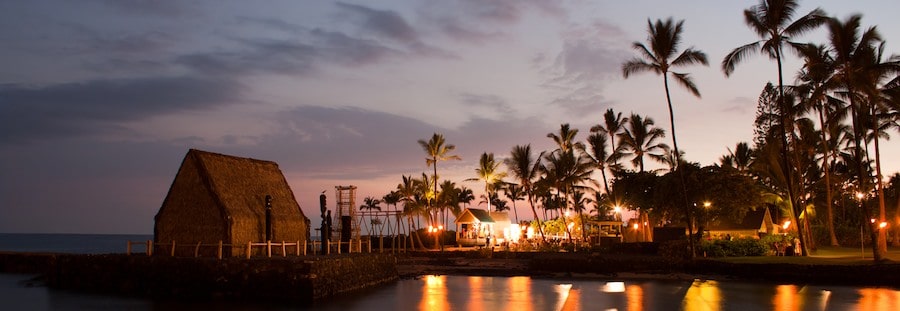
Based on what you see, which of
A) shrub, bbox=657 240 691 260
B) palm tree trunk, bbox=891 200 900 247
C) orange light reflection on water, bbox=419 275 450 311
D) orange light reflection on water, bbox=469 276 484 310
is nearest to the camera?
orange light reflection on water, bbox=419 275 450 311

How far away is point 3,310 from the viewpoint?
27.3m

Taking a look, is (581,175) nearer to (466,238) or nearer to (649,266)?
(466,238)

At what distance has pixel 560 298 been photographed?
1097 inches

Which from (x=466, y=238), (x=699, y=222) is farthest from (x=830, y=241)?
(x=466, y=238)

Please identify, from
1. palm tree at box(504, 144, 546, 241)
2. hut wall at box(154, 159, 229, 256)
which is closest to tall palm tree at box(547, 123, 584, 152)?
palm tree at box(504, 144, 546, 241)

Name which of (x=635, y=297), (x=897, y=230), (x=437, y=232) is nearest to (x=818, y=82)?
(x=897, y=230)

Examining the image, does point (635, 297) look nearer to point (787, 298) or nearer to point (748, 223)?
point (787, 298)

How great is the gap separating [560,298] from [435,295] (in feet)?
16.2

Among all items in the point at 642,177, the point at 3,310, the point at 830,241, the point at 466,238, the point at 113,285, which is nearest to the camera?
the point at 3,310

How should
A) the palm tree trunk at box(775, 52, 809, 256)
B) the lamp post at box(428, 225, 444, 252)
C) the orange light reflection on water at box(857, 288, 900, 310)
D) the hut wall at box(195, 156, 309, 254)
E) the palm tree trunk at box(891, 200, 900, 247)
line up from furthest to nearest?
the lamp post at box(428, 225, 444, 252), the palm tree trunk at box(891, 200, 900, 247), the palm tree trunk at box(775, 52, 809, 256), the hut wall at box(195, 156, 309, 254), the orange light reflection on water at box(857, 288, 900, 310)

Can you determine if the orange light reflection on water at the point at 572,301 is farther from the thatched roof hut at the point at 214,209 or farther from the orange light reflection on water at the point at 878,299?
the thatched roof hut at the point at 214,209

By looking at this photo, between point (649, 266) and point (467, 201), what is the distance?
7171 cm

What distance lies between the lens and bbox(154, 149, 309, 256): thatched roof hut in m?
30.2

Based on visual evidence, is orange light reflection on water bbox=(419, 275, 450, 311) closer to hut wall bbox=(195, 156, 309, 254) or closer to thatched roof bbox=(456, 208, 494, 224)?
hut wall bbox=(195, 156, 309, 254)
